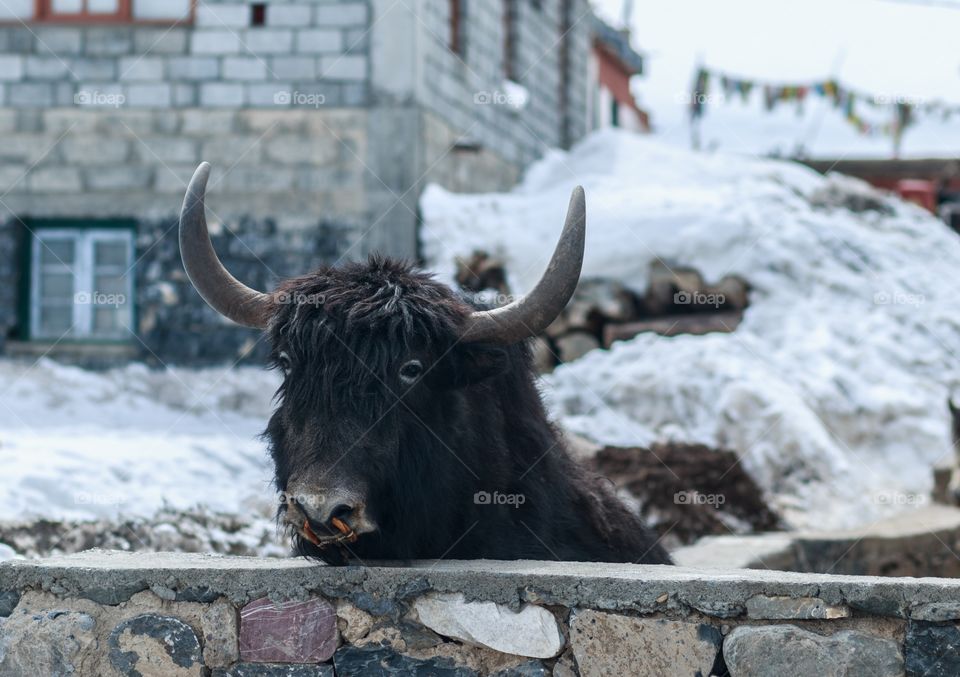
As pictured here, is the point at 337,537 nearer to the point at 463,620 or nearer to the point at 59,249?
the point at 463,620

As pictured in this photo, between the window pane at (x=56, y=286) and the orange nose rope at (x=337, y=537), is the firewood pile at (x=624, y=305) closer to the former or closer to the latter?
the window pane at (x=56, y=286)

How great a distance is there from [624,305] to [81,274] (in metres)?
5.06

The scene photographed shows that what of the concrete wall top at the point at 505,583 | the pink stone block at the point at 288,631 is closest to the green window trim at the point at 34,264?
the concrete wall top at the point at 505,583

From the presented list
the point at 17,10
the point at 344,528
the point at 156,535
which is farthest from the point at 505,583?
the point at 17,10

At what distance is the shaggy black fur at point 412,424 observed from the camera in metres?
3.12

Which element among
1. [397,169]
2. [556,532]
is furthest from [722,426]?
[556,532]

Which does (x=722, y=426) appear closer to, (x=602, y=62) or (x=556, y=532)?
(x=556, y=532)

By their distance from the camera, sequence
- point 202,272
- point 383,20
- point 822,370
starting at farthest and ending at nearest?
point 383,20, point 822,370, point 202,272

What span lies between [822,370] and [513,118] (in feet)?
18.5

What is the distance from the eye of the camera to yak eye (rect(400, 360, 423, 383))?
10.6ft

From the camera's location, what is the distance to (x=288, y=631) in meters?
2.85

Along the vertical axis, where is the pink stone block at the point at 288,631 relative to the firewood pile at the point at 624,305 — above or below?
above

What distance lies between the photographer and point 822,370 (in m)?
10.2

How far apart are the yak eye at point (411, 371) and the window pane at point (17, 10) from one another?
31.5 feet
